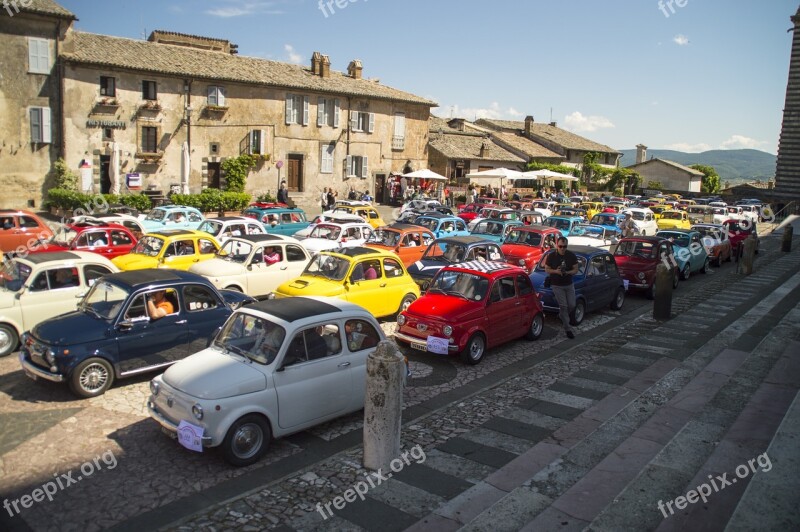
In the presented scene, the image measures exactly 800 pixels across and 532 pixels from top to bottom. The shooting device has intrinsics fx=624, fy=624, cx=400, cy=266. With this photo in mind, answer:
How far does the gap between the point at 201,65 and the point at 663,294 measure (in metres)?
30.0

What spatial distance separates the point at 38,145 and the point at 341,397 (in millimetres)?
29740

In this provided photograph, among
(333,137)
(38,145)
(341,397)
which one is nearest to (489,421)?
(341,397)

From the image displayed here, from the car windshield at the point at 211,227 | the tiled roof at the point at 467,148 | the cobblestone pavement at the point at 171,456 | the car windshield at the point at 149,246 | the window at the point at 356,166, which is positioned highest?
the tiled roof at the point at 467,148

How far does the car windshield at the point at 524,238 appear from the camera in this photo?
755 inches

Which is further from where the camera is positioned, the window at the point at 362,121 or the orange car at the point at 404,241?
the window at the point at 362,121

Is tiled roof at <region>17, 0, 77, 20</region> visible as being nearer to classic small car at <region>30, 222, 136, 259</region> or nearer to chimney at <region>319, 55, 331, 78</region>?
chimney at <region>319, 55, 331, 78</region>

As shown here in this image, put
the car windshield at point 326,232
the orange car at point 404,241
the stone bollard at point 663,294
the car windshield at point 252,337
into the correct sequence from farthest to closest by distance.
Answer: the car windshield at point 326,232 → the orange car at point 404,241 → the stone bollard at point 663,294 → the car windshield at point 252,337

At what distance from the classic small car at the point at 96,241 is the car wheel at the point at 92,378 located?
26.0 feet

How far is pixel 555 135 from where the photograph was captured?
6694 cm

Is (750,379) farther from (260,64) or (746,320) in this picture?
(260,64)

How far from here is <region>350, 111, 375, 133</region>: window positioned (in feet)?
138

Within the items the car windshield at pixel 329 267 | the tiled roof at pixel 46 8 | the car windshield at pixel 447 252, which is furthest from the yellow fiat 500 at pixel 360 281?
the tiled roof at pixel 46 8

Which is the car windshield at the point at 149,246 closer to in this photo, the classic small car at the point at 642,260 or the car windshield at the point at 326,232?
the car windshield at the point at 326,232

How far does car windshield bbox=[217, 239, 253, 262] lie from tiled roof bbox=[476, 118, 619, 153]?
174 ft
